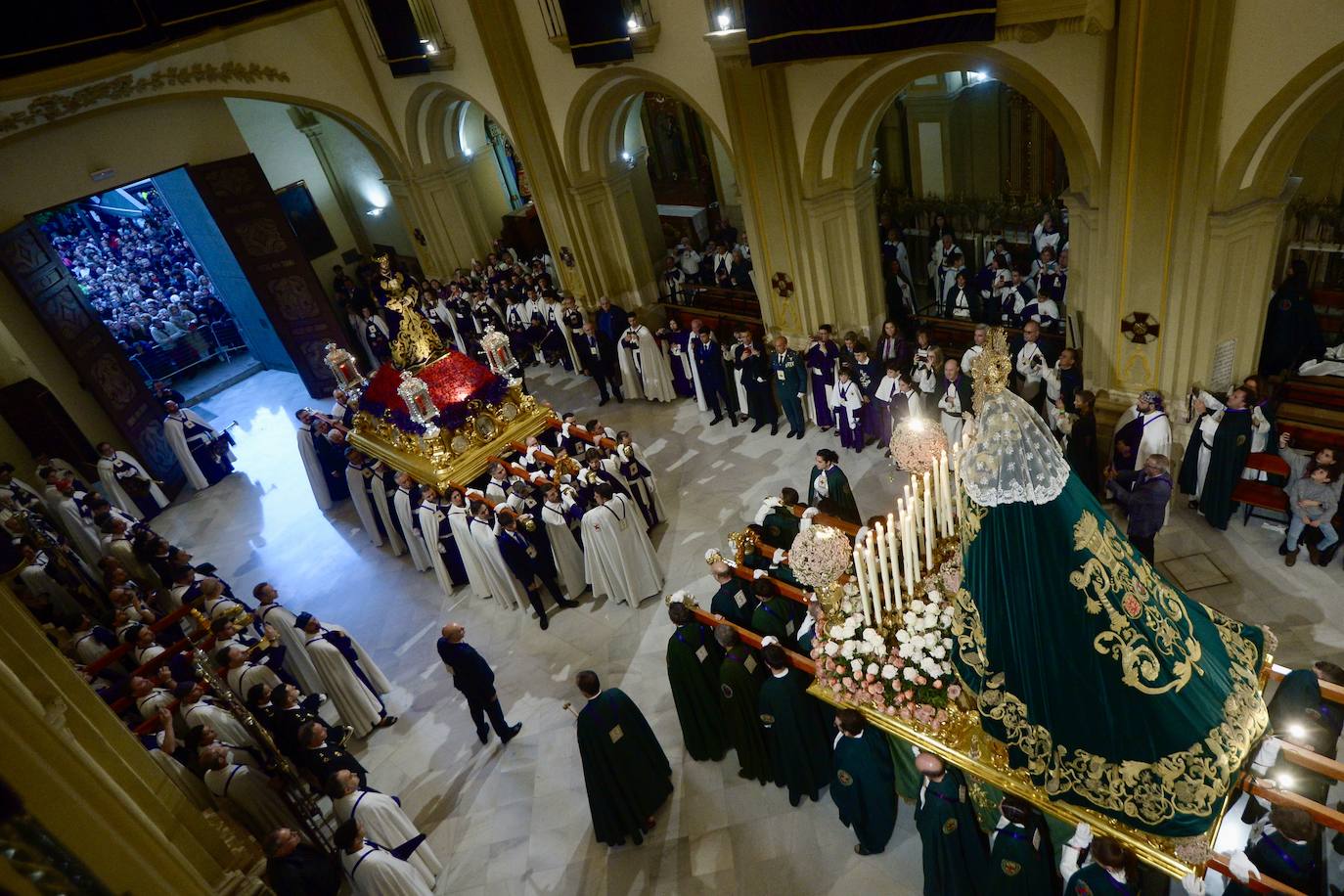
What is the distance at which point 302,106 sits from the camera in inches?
599

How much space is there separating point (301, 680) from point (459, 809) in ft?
8.31

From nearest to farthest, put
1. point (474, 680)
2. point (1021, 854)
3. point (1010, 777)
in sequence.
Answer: point (1021, 854), point (1010, 777), point (474, 680)

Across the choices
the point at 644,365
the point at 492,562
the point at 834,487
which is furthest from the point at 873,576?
the point at 644,365

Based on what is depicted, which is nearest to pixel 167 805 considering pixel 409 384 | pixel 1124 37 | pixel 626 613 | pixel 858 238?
pixel 626 613

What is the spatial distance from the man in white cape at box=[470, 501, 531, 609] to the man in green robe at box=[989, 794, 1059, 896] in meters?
5.51

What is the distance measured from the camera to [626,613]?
30.0 ft

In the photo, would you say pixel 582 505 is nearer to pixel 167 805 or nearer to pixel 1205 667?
pixel 167 805

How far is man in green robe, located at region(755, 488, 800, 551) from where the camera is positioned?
25.7 feet

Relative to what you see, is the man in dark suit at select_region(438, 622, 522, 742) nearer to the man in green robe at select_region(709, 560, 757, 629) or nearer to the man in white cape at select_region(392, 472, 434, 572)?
the man in green robe at select_region(709, 560, 757, 629)

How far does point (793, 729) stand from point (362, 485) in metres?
6.91

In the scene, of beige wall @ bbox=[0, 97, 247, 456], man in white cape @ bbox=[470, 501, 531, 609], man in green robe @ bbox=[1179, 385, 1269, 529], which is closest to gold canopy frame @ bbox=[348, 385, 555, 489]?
man in white cape @ bbox=[470, 501, 531, 609]

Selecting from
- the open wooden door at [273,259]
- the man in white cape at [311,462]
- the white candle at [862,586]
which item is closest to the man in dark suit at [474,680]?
the white candle at [862,586]

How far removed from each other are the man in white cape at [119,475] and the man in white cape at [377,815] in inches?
324

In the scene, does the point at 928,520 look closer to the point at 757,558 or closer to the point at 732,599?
the point at 732,599
